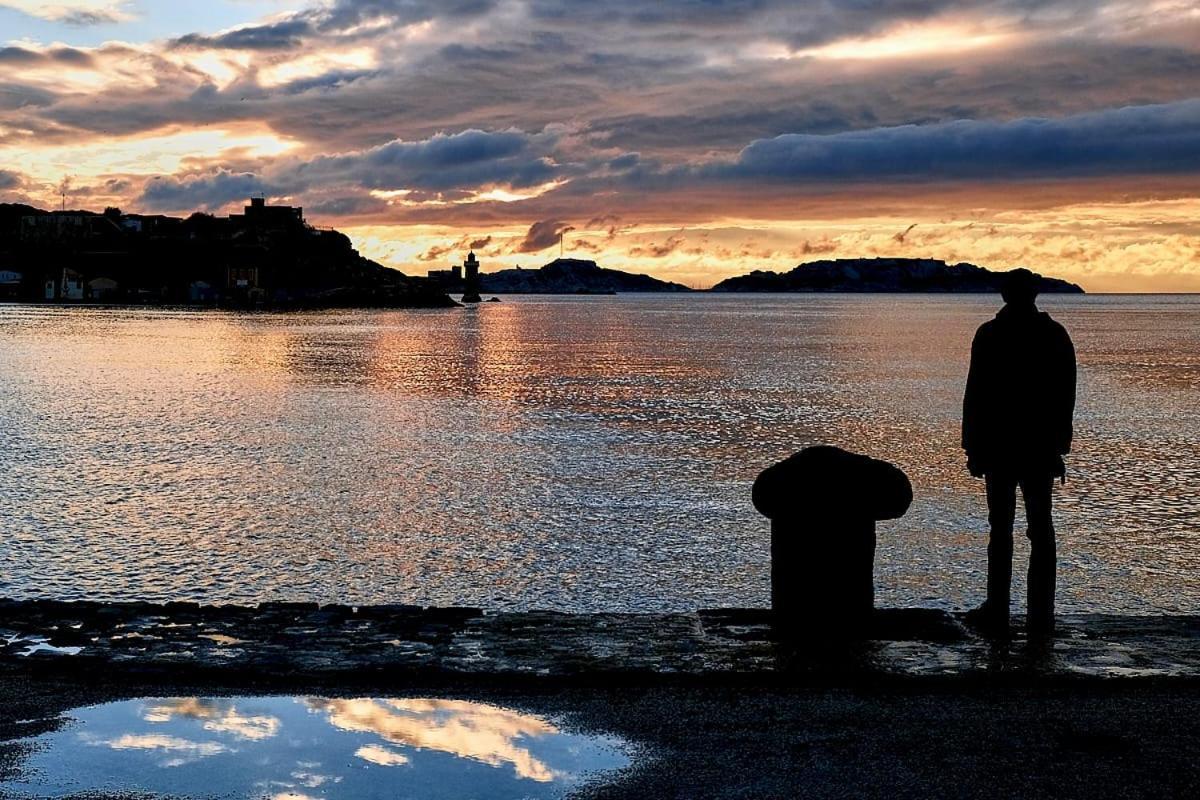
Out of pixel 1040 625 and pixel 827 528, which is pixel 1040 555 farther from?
pixel 827 528

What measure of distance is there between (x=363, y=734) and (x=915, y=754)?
2.69 m

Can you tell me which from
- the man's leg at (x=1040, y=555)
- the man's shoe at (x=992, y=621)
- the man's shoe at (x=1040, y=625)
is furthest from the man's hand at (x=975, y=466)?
the man's shoe at (x=1040, y=625)

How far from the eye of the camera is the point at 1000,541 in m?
8.13

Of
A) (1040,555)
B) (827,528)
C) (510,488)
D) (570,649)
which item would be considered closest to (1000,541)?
(1040,555)

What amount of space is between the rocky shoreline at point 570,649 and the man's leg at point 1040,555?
0.52ft

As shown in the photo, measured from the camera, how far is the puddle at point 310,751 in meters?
5.46

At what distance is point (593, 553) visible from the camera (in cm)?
1497

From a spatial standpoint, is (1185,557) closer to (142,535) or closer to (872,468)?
(872,468)

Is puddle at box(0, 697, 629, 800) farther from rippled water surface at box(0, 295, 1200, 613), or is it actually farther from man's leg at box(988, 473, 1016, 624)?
rippled water surface at box(0, 295, 1200, 613)

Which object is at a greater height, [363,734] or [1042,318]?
[1042,318]

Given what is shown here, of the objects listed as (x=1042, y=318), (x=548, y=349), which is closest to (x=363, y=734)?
(x=1042, y=318)

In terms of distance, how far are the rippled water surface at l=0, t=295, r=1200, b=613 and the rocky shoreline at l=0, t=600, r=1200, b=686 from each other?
4027 millimetres

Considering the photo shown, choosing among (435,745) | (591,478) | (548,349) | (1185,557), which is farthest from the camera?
(548,349)

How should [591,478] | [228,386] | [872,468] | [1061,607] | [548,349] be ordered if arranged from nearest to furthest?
[872,468], [1061,607], [591,478], [228,386], [548,349]
